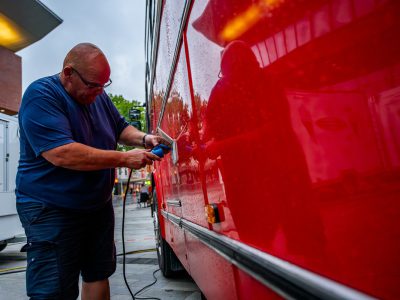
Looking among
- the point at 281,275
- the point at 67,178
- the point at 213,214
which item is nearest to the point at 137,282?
the point at 67,178

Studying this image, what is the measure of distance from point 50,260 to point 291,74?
4.95 feet

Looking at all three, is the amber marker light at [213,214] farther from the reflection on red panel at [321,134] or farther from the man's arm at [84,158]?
the man's arm at [84,158]

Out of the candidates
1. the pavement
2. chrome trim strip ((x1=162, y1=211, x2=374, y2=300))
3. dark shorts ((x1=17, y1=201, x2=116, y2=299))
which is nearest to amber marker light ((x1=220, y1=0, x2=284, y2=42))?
chrome trim strip ((x1=162, y1=211, x2=374, y2=300))

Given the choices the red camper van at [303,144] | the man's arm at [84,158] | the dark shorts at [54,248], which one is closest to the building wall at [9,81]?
the dark shorts at [54,248]

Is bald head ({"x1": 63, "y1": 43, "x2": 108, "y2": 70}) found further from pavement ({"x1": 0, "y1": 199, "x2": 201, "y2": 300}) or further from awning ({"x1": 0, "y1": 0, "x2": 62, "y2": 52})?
awning ({"x1": 0, "y1": 0, "x2": 62, "y2": 52})

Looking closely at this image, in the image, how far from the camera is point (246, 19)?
80cm

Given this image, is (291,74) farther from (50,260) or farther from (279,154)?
(50,260)

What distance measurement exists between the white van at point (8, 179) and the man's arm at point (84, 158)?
15.6ft

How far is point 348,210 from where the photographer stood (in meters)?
0.52

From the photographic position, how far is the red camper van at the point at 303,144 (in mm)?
459

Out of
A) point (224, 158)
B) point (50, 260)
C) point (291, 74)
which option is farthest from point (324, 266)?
point (50, 260)

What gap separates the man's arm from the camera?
1.50 m

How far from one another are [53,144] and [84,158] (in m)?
0.16

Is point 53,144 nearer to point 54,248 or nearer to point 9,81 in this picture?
point 54,248
